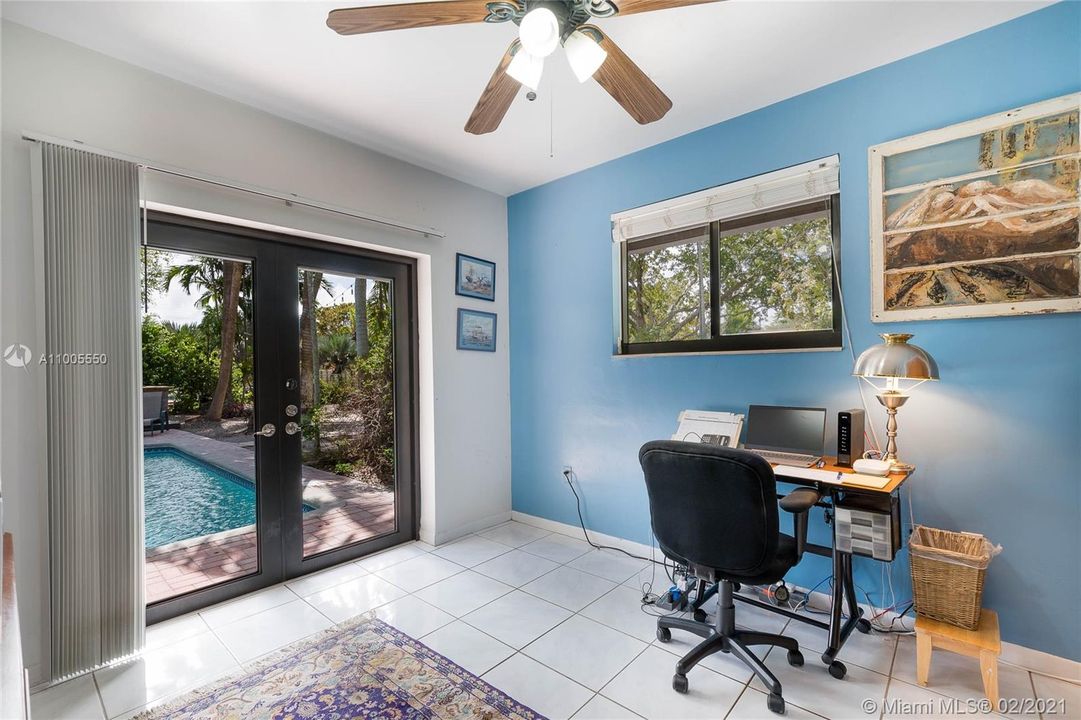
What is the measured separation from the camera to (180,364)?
2.55 meters

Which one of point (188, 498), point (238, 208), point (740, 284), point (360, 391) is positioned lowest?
point (188, 498)

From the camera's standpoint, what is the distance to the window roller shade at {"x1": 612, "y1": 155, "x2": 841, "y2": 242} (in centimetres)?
257

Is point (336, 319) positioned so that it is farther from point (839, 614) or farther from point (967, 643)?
point (967, 643)

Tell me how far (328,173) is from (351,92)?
1.92ft

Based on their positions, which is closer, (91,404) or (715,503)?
(715,503)

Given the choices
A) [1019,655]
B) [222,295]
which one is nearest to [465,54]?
[222,295]

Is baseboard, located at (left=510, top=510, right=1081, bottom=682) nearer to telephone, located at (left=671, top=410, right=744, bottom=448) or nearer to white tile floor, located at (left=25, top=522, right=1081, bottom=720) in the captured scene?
white tile floor, located at (left=25, top=522, right=1081, bottom=720)

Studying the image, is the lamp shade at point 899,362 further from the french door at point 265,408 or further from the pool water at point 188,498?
the pool water at point 188,498

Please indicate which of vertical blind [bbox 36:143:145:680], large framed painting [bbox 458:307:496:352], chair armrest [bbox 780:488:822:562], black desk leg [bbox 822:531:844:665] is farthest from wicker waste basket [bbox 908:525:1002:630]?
vertical blind [bbox 36:143:145:680]

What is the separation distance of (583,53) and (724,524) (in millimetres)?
1786

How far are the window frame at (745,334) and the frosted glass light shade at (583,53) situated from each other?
1603 millimetres

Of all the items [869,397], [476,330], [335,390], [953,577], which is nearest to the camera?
→ [953,577]

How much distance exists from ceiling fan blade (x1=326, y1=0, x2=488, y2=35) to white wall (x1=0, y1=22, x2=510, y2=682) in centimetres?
141

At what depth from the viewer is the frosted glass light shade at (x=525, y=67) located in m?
1.65
